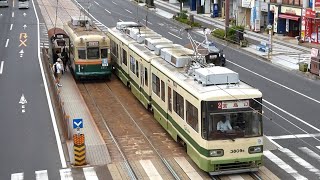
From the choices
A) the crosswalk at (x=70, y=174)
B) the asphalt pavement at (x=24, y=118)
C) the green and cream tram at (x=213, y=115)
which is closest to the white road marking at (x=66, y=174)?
the crosswalk at (x=70, y=174)

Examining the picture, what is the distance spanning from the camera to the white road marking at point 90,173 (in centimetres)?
2068

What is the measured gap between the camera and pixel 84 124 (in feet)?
89.1

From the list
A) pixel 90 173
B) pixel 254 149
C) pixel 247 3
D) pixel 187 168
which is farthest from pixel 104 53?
pixel 247 3

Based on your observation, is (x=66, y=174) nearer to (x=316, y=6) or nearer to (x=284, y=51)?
(x=284, y=51)

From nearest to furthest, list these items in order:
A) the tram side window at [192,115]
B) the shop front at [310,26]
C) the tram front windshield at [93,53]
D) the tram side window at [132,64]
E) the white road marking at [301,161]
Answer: the tram side window at [192,115] < the white road marking at [301,161] < the tram side window at [132,64] < the tram front windshield at [93,53] < the shop front at [310,26]

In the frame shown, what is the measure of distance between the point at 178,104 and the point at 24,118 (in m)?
9.92

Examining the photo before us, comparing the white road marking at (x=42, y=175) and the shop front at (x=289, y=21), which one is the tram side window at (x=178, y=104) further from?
the shop front at (x=289, y=21)

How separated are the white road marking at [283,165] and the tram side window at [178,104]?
12.9 feet

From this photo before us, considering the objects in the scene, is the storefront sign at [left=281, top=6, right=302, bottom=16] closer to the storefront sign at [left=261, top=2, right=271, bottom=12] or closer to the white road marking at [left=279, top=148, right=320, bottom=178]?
the storefront sign at [left=261, top=2, right=271, bottom=12]

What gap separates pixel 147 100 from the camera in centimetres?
2847

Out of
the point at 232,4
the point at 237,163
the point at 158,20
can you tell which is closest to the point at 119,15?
the point at 158,20

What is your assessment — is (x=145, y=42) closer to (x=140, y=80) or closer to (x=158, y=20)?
(x=140, y=80)

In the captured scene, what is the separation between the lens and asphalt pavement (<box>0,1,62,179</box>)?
22.2 metres

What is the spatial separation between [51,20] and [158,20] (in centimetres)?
1366
